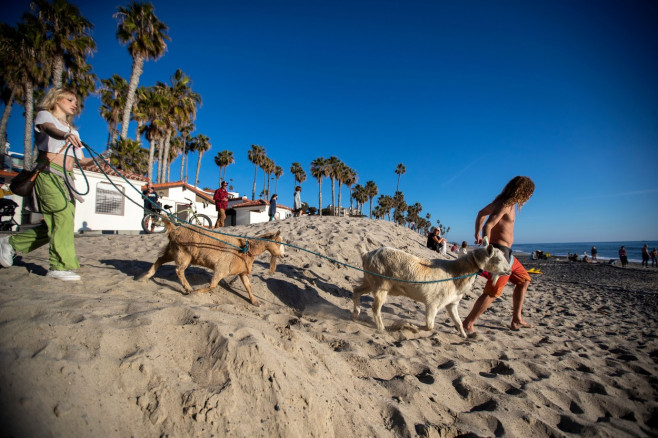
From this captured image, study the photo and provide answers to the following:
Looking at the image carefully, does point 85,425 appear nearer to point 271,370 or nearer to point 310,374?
point 271,370

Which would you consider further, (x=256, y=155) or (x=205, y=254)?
(x=256, y=155)

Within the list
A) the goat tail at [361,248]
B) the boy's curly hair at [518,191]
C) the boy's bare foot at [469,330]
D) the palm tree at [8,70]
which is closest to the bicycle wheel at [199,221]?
the goat tail at [361,248]

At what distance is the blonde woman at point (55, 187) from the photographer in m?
3.02

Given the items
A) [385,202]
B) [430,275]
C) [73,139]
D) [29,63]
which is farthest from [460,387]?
[385,202]

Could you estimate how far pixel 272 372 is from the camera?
2.09 m

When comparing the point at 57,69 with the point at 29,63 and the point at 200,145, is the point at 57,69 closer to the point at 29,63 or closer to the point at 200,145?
the point at 29,63

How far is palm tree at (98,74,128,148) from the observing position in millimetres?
24969

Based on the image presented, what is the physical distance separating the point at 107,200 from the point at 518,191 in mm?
18672

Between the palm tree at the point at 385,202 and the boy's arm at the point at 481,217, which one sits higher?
the palm tree at the point at 385,202

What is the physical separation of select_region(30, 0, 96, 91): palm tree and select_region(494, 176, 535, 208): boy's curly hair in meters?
25.4

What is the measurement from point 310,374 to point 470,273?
9.36 feet

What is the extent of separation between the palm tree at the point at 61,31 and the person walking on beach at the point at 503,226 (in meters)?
25.3

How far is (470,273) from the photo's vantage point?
399 centimetres

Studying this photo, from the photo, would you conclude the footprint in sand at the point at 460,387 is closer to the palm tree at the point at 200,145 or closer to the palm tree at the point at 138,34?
the palm tree at the point at 138,34
